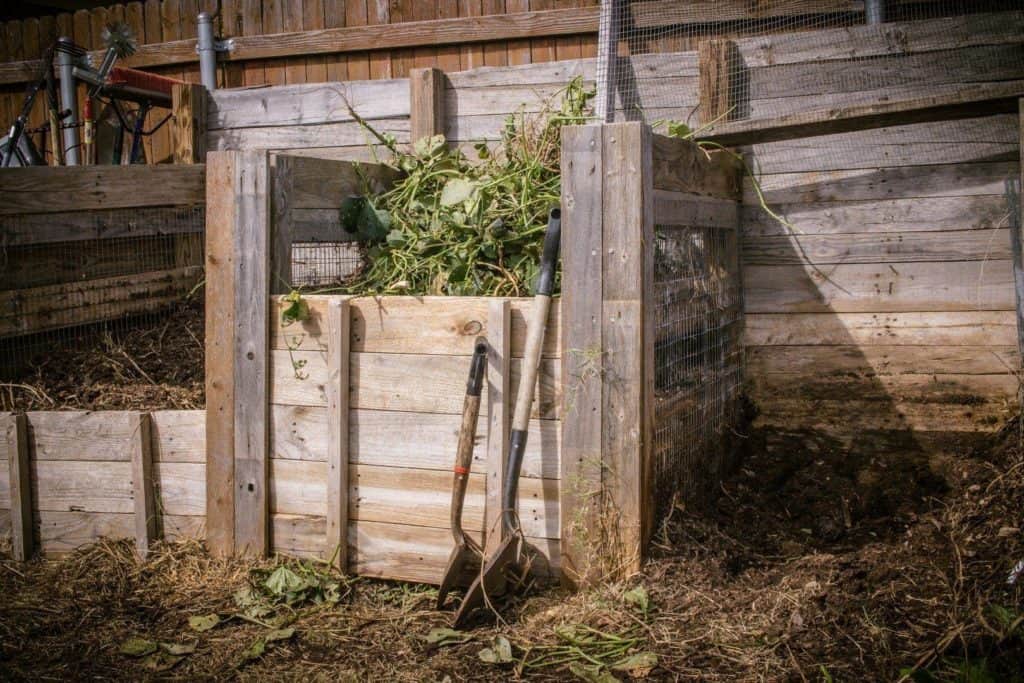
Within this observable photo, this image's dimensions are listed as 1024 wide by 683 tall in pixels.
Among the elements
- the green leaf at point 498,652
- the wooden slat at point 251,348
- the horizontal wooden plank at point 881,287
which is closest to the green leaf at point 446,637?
the green leaf at point 498,652

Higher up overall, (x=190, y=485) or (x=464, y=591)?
(x=190, y=485)

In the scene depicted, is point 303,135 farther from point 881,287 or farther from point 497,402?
point 881,287

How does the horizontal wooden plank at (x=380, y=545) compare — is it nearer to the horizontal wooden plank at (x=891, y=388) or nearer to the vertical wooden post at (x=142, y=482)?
the vertical wooden post at (x=142, y=482)

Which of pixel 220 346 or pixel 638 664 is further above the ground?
pixel 220 346

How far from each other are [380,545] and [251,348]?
914 mm

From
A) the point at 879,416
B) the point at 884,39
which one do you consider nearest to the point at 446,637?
the point at 879,416

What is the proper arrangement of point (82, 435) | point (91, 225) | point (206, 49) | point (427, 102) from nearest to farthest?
point (82, 435) → point (91, 225) → point (427, 102) → point (206, 49)

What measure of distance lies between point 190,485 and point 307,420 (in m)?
0.63

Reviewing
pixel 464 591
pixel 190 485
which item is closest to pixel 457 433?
pixel 464 591

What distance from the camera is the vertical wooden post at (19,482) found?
4.23 metres

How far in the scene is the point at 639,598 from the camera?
3.39 m

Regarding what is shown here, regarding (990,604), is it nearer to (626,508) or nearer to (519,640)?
(626,508)

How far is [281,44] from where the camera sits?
7.12 m

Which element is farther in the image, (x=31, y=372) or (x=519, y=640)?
(x=31, y=372)
